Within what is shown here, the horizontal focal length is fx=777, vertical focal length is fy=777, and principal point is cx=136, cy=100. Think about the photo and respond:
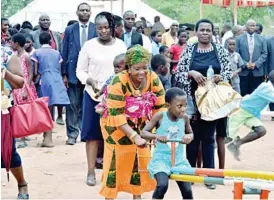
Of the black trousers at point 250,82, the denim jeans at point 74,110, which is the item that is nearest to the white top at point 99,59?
the denim jeans at point 74,110

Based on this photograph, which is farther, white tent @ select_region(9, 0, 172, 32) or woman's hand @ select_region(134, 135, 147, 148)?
white tent @ select_region(9, 0, 172, 32)

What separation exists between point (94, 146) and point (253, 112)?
1997mm

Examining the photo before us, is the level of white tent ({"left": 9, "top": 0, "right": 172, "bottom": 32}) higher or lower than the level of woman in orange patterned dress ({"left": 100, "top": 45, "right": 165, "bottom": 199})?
higher

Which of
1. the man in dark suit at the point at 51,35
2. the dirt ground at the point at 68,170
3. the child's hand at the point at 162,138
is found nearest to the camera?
the child's hand at the point at 162,138

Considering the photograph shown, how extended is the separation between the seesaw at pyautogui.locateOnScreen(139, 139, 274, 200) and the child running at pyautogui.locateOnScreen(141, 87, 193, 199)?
39 cm

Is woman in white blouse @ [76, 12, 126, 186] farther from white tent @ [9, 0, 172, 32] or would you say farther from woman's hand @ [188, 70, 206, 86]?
white tent @ [9, 0, 172, 32]

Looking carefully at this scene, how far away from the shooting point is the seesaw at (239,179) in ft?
16.1

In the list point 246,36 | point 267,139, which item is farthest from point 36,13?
point 267,139

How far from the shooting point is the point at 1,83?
6.70m

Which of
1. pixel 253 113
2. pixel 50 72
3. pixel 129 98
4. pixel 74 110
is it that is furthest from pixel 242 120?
pixel 50 72

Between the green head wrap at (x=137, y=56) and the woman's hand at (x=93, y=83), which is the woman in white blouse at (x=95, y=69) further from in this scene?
the green head wrap at (x=137, y=56)

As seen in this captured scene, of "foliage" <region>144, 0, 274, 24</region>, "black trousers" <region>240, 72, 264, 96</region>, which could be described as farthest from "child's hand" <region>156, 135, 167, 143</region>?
"foliage" <region>144, 0, 274, 24</region>

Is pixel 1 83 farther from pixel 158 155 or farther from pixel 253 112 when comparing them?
pixel 253 112

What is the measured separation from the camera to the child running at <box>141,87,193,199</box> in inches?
243
